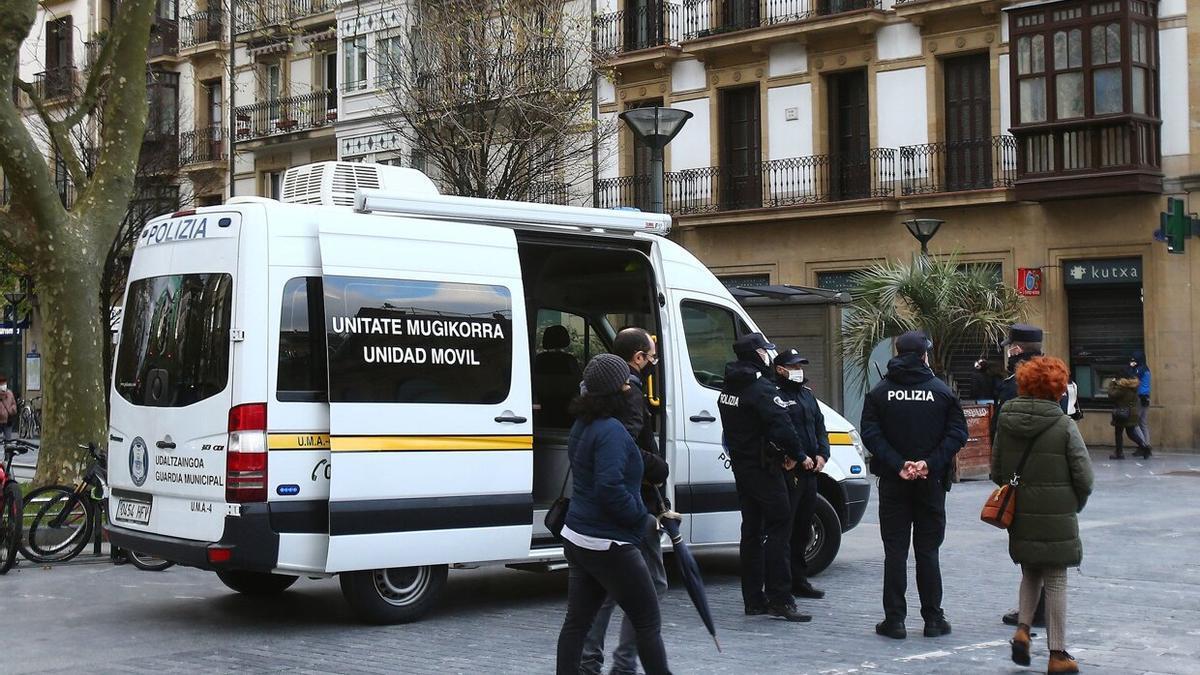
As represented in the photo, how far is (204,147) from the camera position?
45.5 metres

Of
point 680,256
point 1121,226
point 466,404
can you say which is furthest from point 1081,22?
point 466,404

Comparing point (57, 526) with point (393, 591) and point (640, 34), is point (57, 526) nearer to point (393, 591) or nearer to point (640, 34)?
point (393, 591)

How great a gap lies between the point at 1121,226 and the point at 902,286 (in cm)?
650

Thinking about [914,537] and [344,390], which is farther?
[344,390]

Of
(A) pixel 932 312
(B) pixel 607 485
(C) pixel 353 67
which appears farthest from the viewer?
(C) pixel 353 67

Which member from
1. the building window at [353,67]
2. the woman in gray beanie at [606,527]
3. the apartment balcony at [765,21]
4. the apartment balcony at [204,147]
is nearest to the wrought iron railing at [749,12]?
the apartment balcony at [765,21]

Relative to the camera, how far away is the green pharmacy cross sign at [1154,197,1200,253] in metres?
24.8

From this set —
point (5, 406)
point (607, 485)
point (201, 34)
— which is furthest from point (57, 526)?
point (201, 34)

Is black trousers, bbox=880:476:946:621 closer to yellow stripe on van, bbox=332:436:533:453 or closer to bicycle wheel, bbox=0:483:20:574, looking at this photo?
yellow stripe on van, bbox=332:436:533:453

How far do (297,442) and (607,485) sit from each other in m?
2.96

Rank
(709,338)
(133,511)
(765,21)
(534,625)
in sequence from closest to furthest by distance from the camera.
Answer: (534,625), (133,511), (709,338), (765,21)

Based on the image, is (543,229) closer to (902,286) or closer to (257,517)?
(257,517)

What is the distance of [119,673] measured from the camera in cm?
795

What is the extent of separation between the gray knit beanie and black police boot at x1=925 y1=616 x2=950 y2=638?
3085 millimetres
